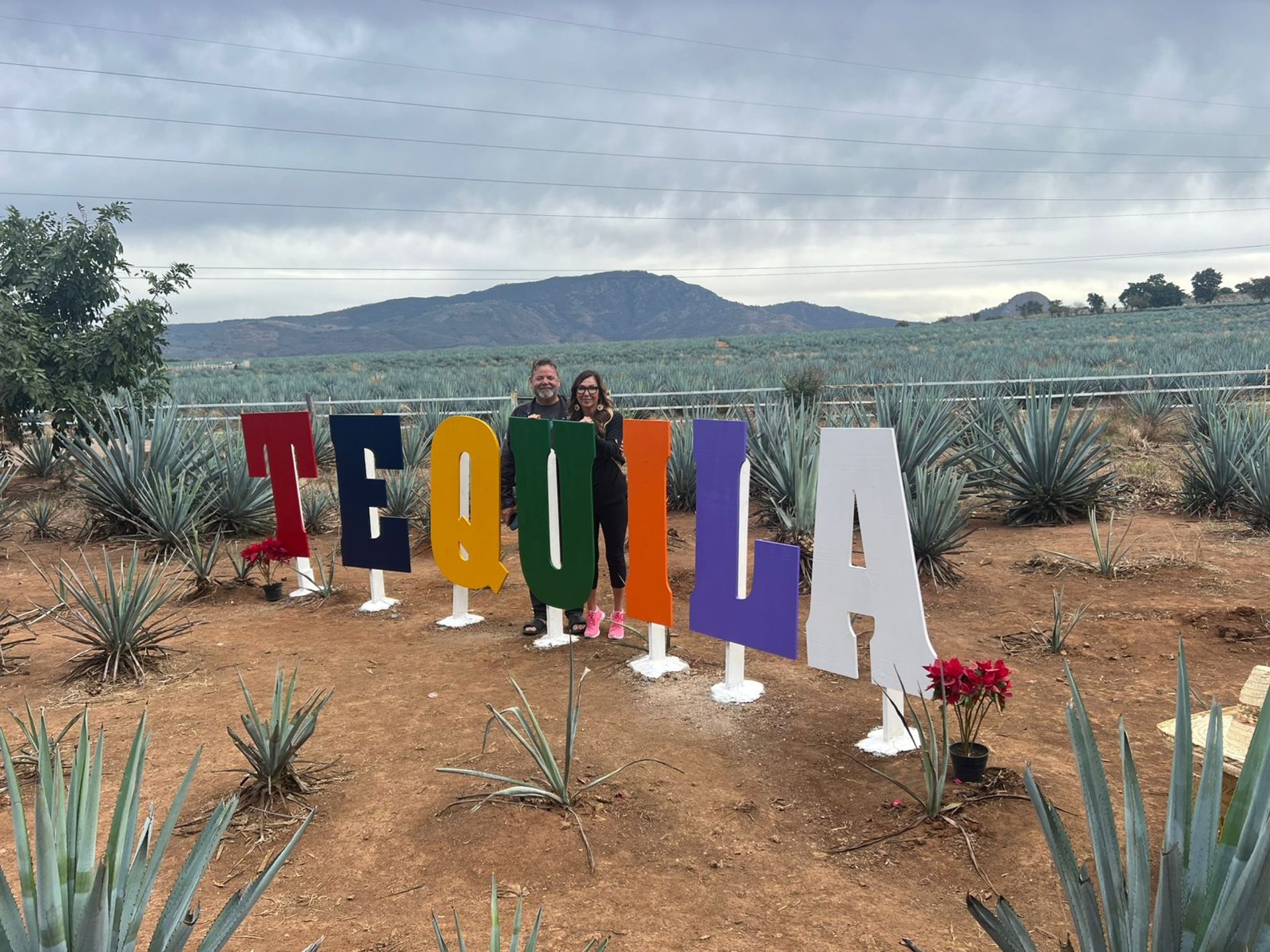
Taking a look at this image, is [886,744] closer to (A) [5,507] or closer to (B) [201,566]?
(B) [201,566]

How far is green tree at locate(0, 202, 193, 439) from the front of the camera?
11422 millimetres

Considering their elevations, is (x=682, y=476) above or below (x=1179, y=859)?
below

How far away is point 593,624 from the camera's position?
6.27 metres

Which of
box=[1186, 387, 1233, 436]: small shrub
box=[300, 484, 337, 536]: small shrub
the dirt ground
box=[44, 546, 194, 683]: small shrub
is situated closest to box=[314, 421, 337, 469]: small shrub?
box=[300, 484, 337, 536]: small shrub

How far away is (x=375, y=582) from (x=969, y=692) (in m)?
4.87

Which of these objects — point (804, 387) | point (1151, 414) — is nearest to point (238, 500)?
point (804, 387)

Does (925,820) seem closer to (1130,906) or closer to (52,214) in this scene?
(1130,906)

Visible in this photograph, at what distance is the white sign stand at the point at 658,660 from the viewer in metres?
5.47

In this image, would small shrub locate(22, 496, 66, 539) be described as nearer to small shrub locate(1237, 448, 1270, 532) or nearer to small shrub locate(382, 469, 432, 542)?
small shrub locate(382, 469, 432, 542)

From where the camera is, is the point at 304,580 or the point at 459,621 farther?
the point at 304,580

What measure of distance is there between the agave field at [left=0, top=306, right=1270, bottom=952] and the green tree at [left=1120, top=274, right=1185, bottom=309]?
94.3 metres

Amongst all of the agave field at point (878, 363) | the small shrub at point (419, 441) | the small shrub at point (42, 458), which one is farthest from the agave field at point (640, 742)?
the agave field at point (878, 363)

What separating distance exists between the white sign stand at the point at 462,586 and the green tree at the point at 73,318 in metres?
7.32

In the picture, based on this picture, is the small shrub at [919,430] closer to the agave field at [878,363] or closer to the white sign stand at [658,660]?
the white sign stand at [658,660]
